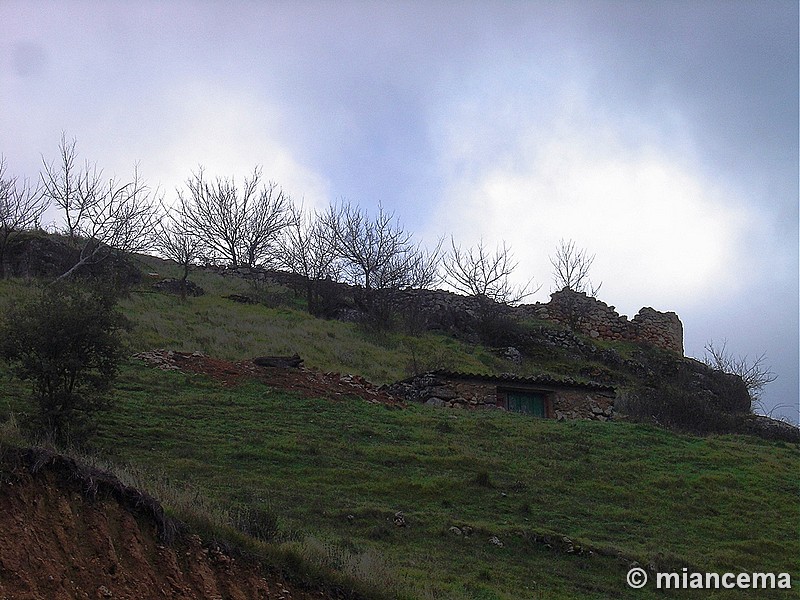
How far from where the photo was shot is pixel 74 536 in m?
5.93

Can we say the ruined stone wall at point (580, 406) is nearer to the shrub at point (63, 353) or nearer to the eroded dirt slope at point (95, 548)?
the shrub at point (63, 353)

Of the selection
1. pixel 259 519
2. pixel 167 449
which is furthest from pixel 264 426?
pixel 259 519

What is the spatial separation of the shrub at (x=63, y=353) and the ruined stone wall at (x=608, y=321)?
24.9 meters

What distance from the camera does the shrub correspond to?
11582 mm

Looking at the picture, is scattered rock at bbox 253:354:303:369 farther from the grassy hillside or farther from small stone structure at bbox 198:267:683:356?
small stone structure at bbox 198:267:683:356

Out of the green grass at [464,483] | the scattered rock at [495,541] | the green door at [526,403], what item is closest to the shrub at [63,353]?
the green grass at [464,483]

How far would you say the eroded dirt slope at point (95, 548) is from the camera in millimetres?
5488

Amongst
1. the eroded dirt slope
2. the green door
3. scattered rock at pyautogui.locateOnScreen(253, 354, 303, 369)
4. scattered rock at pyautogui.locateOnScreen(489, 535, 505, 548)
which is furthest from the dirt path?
the eroded dirt slope

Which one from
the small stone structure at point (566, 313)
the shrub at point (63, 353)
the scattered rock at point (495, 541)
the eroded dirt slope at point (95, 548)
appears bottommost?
the scattered rock at point (495, 541)

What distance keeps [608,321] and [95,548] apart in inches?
1221

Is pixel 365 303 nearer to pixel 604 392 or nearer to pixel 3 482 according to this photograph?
pixel 604 392

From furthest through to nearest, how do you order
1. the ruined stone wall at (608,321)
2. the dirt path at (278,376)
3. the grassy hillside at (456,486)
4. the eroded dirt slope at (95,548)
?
the ruined stone wall at (608,321), the dirt path at (278,376), the grassy hillside at (456,486), the eroded dirt slope at (95,548)

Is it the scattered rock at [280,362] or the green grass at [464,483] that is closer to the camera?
the green grass at [464,483]

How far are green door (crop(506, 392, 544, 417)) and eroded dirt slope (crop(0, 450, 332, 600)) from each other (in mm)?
13559
